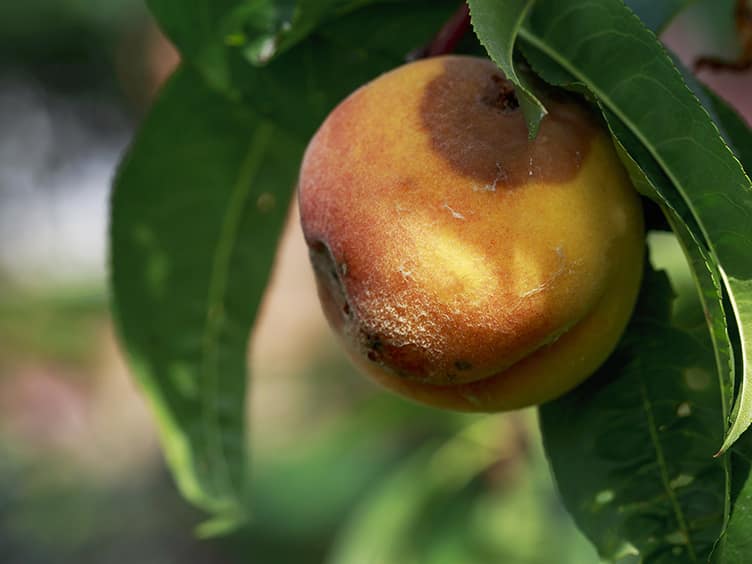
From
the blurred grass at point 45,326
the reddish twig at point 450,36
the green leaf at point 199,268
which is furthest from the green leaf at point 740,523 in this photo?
the blurred grass at point 45,326

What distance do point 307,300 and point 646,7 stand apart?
6121 mm

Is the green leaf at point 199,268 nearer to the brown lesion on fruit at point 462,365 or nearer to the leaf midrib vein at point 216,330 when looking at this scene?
the leaf midrib vein at point 216,330

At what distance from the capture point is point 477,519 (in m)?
1.98

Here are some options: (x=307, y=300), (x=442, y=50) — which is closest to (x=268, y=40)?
(x=442, y=50)

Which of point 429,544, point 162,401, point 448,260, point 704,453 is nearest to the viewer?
point 448,260

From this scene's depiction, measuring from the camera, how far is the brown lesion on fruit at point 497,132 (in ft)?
2.39

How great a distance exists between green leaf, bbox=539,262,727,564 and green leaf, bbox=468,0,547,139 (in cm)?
26

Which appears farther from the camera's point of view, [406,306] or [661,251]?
[661,251]

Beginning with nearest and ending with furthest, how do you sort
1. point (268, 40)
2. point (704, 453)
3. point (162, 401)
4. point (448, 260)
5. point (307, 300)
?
point (448, 260), point (704, 453), point (268, 40), point (162, 401), point (307, 300)

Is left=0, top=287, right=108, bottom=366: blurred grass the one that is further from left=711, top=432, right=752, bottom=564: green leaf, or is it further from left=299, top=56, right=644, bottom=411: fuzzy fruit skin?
left=711, top=432, right=752, bottom=564: green leaf

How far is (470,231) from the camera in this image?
711 millimetres

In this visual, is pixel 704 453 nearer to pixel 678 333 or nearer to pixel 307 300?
pixel 678 333

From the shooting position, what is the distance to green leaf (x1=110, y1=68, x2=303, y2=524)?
1250 millimetres

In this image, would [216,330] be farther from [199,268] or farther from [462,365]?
[462,365]
